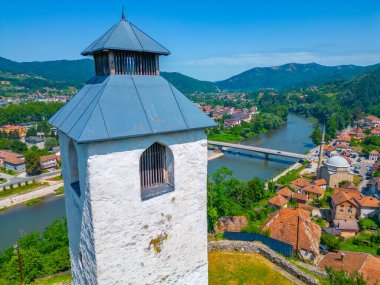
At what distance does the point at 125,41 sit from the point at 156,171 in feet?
8.84

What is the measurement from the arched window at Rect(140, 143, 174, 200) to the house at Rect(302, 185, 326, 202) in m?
36.2

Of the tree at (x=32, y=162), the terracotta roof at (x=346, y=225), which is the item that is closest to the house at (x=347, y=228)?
the terracotta roof at (x=346, y=225)

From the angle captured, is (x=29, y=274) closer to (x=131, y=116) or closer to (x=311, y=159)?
(x=131, y=116)

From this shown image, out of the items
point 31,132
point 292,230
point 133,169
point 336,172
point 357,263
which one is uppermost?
point 133,169

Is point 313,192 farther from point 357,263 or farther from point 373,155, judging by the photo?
point 373,155

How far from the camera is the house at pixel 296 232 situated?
20000 mm

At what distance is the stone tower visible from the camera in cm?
507

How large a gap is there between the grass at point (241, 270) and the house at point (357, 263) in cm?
677

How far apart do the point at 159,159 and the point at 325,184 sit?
41.7 metres

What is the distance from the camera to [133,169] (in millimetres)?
5320

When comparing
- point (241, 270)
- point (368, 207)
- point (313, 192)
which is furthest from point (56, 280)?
point (313, 192)

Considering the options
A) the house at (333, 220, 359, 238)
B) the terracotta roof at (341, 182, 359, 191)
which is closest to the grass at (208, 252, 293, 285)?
the house at (333, 220, 359, 238)

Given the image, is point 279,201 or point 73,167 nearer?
point 73,167

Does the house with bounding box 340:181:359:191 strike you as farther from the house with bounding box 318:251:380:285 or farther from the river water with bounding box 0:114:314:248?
the house with bounding box 318:251:380:285
